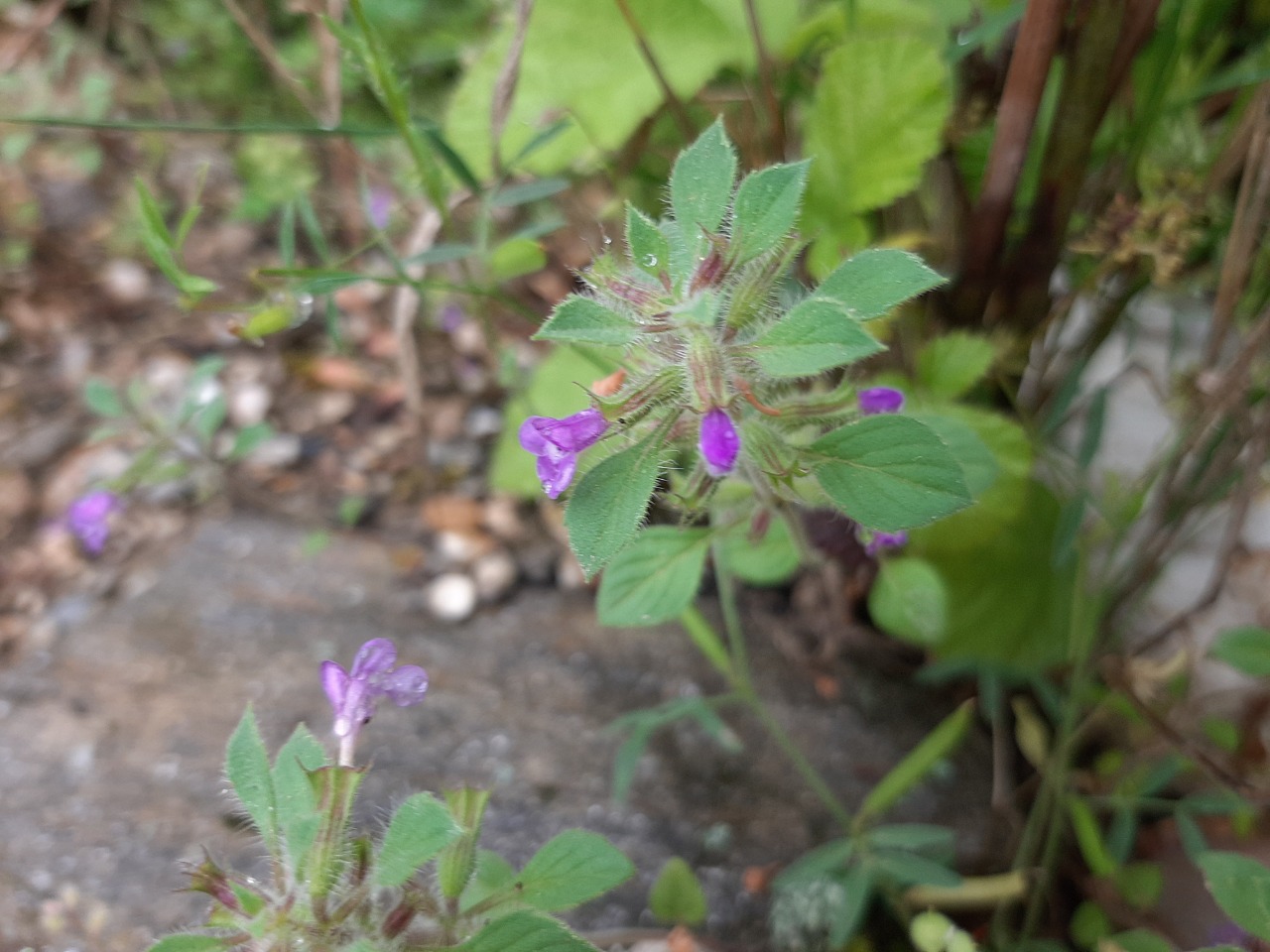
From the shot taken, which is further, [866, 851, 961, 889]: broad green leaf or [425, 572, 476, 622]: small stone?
[425, 572, 476, 622]: small stone

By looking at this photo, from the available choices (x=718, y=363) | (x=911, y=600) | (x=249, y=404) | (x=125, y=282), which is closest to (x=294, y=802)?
(x=718, y=363)

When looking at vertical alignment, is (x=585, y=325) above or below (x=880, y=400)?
above

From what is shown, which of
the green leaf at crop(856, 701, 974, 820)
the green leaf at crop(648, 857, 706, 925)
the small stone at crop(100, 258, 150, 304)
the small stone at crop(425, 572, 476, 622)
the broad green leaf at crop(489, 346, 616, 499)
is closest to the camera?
the green leaf at crop(648, 857, 706, 925)

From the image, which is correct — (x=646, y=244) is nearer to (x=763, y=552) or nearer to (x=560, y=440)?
(x=560, y=440)

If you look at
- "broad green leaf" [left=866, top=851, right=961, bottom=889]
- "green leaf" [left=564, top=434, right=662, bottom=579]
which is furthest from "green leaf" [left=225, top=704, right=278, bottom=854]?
"broad green leaf" [left=866, top=851, right=961, bottom=889]

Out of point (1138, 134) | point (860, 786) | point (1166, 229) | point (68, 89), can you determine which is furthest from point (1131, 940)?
point (68, 89)

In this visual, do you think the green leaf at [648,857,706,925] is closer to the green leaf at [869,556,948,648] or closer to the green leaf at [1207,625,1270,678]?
the green leaf at [869,556,948,648]
